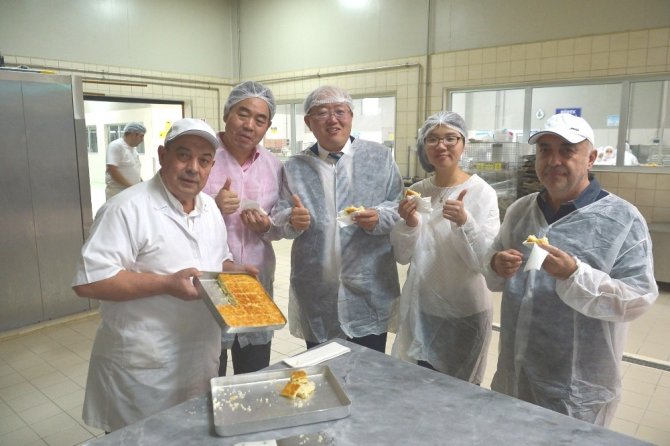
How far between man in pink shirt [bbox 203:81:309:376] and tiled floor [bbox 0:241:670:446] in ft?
3.20

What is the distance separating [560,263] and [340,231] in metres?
1.00

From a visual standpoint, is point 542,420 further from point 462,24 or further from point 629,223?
point 462,24

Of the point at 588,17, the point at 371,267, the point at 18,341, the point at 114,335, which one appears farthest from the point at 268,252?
the point at 588,17

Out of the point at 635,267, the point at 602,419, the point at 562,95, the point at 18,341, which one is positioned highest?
the point at 562,95

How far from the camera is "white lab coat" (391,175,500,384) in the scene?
6.84 ft

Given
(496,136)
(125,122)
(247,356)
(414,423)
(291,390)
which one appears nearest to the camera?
(414,423)

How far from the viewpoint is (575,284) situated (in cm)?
148

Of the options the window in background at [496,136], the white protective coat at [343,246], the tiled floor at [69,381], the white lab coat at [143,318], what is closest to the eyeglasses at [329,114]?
the white protective coat at [343,246]

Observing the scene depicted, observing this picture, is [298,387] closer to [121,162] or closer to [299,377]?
[299,377]

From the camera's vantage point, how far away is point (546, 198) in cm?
176

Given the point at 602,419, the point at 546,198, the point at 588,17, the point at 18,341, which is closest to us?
the point at 602,419

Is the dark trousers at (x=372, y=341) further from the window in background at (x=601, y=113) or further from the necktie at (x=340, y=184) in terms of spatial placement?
the window in background at (x=601, y=113)

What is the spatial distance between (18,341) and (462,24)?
564 cm

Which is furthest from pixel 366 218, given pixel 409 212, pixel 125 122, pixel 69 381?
pixel 125 122
